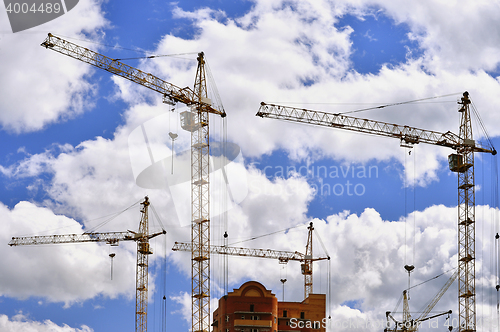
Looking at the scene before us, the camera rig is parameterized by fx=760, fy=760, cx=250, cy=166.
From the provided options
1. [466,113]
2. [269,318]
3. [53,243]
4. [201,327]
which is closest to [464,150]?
[466,113]

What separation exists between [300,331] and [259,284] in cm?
1364

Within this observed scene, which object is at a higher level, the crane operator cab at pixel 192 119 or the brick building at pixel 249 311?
the crane operator cab at pixel 192 119

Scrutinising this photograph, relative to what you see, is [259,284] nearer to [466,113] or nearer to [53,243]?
[466,113]

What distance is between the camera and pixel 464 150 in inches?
5812

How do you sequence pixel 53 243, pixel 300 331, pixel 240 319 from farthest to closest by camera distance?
pixel 53 243, pixel 300 331, pixel 240 319

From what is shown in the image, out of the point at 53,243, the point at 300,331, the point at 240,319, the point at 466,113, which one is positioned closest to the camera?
the point at 240,319

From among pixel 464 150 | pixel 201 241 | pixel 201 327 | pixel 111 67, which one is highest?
pixel 111 67

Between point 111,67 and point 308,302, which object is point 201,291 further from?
point 111,67

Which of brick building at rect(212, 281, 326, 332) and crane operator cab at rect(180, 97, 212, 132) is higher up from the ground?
crane operator cab at rect(180, 97, 212, 132)

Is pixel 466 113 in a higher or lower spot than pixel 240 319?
higher

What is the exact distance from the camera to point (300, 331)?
136m

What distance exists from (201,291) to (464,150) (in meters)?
58.4

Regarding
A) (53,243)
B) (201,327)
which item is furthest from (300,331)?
(53,243)

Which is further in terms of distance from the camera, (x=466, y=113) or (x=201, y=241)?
(x=466, y=113)
